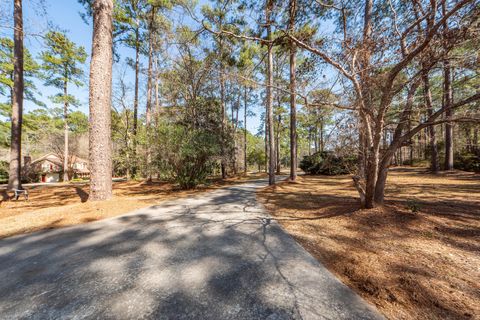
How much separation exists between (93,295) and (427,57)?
247 inches

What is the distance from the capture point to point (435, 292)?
1801 millimetres

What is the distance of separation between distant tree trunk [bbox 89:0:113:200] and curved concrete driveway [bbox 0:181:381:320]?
8.03 ft

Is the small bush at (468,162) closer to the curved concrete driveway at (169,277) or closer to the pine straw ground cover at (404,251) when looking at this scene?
the pine straw ground cover at (404,251)

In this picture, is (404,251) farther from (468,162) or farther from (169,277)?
(468,162)

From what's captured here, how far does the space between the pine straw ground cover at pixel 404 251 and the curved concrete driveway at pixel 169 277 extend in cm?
35

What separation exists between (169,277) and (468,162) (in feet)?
73.1

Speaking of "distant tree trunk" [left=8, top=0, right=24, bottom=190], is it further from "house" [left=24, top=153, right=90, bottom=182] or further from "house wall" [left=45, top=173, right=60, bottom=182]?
"house wall" [left=45, top=173, right=60, bottom=182]

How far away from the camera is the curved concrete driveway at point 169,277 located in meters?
1.63

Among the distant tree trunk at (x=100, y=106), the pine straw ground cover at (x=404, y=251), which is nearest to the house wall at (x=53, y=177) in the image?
the distant tree trunk at (x=100, y=106)

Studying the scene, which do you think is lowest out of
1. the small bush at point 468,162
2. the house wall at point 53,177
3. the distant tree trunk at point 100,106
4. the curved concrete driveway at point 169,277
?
the house wall at point 53,177

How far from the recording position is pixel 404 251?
262 centimetres

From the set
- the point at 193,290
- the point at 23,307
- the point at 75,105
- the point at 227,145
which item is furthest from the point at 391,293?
the point at 75,105

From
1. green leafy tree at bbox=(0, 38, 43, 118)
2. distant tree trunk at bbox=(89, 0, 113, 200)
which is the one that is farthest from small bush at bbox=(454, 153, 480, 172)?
green leafy tree at bbox=(0, 38, 43, 118)

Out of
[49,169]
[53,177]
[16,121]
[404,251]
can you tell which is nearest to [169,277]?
[404,251]
